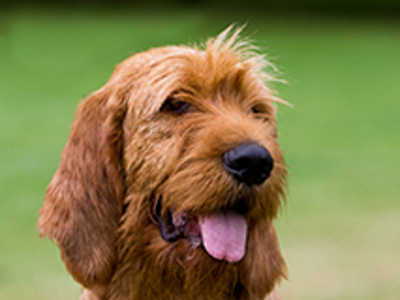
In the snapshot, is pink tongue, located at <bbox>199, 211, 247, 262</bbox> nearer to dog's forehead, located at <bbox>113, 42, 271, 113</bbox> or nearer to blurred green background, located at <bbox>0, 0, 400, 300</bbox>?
dog's forehead, located at <bbox>113, 42, 271, 113</bbox>

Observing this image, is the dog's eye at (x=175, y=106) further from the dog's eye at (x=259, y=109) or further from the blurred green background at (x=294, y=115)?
the blurred green background at (x=294, y=115)

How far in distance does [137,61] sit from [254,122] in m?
0.72

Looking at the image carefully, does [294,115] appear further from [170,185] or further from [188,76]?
[170,185]

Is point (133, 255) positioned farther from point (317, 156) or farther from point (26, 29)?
point (26, 29)

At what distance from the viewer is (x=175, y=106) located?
3.62m

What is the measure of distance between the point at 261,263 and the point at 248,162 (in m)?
0.79

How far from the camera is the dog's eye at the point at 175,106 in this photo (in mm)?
3594

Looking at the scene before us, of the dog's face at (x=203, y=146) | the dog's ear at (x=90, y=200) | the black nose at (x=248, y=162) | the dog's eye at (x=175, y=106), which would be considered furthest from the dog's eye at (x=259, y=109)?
the dog's ear at (x=90, y=200)

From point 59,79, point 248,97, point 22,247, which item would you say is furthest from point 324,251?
point 59,79

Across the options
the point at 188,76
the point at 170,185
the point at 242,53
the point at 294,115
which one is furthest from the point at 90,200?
the point at 294,115

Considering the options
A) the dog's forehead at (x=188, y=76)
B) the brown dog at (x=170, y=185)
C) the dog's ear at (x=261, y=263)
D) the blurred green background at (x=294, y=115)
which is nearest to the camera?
the brown dog at (x=170, y=185)

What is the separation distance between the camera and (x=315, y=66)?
20266 mm

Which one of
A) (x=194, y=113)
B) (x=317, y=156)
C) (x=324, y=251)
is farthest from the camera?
(x=317, y=156)

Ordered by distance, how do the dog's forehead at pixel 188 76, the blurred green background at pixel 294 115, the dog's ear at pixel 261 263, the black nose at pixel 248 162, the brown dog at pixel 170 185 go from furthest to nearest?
the blurred green background at pixel 294 115 < the dog's ear at pixel 261 263 < the dog's forehead at pixel 188 76 < the brown dog at pixel 170 185 < the black nose at pixel 248 162
